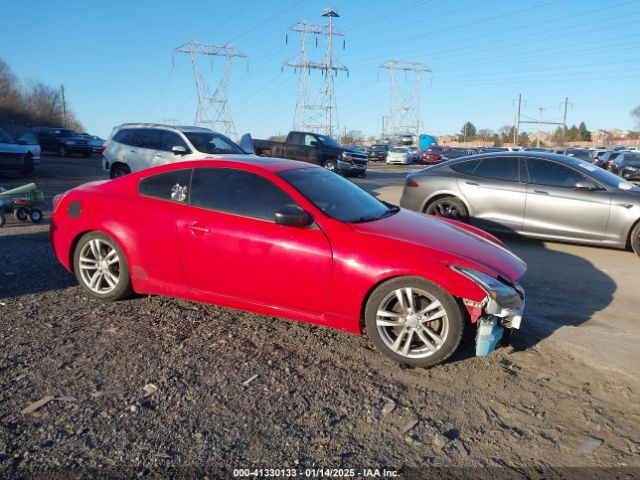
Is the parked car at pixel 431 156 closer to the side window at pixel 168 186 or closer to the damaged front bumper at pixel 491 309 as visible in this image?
the side window at pixel 168 186

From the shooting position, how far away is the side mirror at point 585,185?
7543mm

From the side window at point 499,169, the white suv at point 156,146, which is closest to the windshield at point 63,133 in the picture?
the white suv at point 156,146

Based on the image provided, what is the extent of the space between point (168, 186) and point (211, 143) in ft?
26.9

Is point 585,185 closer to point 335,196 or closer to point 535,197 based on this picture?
point 535,197

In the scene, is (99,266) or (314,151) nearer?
(99,266)

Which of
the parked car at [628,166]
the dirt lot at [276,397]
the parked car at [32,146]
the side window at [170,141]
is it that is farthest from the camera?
the parked car at [628,166]

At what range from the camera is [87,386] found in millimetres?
3338

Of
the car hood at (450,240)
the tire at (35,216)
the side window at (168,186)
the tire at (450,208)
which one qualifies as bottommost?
the tire at (35,216)

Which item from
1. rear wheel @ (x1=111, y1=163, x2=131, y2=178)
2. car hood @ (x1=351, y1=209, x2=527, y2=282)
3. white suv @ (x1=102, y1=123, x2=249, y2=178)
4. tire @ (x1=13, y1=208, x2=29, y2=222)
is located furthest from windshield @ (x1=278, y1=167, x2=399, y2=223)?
rear wheel @ (x1=111, y1=163, x2=131, y2=178)

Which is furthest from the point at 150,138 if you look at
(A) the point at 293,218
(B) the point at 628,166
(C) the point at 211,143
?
(B) the point at 628,166

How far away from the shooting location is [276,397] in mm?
3273

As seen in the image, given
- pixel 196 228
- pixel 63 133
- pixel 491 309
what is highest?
pixel 63 133

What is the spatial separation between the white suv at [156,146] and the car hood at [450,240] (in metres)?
8.27

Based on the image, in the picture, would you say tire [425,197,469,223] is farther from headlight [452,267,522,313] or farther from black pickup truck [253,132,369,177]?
black pickup truck [253,132,369,177]
